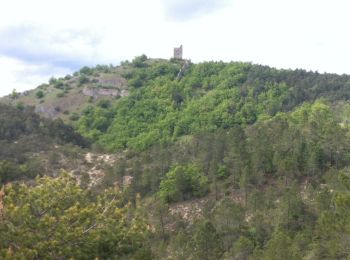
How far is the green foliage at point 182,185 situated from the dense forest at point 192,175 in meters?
0.13

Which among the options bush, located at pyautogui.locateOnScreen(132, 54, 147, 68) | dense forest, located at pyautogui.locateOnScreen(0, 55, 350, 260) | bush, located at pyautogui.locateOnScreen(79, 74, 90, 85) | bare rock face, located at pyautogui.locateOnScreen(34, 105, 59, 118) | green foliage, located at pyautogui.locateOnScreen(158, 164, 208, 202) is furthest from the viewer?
bush, located at pyautogui.locateOnScreen(132, 54, 147, 68)

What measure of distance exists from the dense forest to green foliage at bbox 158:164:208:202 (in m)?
0.13

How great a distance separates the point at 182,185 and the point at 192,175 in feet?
6.78

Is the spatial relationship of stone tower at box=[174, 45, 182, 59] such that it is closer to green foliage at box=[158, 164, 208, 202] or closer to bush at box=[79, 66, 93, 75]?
bush at box=[79, 66, 93, 75]

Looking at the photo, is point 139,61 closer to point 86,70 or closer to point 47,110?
point 86,70

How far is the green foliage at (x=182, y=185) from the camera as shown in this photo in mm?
53281

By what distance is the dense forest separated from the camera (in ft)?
50.0

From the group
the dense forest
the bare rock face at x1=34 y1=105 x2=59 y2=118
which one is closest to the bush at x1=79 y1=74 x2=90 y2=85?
the dense forest

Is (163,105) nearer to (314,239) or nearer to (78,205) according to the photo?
(314,239)

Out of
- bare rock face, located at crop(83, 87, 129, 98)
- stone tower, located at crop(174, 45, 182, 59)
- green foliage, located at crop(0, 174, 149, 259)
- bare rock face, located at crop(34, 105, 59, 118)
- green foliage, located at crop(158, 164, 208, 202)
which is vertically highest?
stone tower, located at crop(174, 45, 182, 59)

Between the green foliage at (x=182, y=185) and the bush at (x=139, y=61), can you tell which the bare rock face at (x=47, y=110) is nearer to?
the bush at (x=139, y=61)

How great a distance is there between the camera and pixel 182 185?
53.1 meters

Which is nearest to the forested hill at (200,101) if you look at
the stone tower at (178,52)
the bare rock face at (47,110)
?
the bare rock face at (47,110)

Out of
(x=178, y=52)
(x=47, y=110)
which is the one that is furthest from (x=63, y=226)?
(x=178, y=52)
